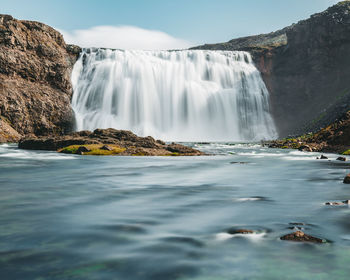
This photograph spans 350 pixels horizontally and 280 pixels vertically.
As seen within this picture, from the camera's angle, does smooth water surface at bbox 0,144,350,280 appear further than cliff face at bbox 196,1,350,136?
No

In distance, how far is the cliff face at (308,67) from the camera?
7200 cm

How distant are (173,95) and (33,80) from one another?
25.0 m

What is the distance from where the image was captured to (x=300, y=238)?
592 cm

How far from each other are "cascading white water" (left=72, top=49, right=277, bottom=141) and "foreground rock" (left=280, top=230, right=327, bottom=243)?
5736 cm

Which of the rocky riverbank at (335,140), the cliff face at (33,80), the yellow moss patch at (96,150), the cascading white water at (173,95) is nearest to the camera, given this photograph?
the yellow moss patch at (96,150)

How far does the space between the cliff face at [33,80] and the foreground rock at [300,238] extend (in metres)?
50.7

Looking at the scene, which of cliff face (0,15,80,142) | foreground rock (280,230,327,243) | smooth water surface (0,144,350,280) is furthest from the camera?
cliff face (0,15,80,142)

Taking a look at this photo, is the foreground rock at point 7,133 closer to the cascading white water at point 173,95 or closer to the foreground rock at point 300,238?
the cascading white water at point 173,95

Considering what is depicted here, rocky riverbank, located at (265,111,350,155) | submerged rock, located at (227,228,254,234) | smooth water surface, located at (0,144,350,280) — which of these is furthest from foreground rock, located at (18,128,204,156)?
submerged rock, located at (227,228,254,234)

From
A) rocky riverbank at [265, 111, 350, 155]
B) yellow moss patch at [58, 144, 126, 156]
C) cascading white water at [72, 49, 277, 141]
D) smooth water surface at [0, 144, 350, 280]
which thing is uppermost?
cascading white water at [72, 49, 277, 141]

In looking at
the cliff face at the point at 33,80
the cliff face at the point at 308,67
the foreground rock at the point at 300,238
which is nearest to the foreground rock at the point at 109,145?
the cliff face at the point at 33,80

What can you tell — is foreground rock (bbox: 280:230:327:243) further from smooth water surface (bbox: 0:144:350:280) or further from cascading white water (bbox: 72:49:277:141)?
cascading white water (bbox: 72:49:277:141)

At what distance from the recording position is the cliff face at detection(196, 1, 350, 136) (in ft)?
236

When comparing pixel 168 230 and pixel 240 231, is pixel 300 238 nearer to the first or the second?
pixel 240 231
